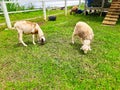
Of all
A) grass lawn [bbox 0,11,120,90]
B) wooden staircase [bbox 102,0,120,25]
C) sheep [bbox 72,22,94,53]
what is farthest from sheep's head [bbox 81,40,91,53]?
wooden staircase [bbox 102,0,120,25]

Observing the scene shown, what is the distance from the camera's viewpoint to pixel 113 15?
37.4 feet

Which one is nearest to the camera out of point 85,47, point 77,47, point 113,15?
point 85,47

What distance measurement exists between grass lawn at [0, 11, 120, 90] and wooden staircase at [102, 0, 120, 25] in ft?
11.9

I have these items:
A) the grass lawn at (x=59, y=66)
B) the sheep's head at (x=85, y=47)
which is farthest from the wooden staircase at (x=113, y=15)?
the sheep's head at (x=85, y=47)

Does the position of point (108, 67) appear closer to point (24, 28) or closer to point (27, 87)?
point (27, 87)

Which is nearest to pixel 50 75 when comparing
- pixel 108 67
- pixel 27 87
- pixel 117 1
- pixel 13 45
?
pixel 27 87

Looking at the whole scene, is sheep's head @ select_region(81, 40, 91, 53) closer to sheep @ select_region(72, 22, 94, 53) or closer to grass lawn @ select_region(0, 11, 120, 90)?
sheep @ select_region(72, 22, 94, 53)

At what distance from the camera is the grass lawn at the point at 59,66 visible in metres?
4.61

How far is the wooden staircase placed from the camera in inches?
433

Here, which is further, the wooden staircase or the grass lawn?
the wooden staircase

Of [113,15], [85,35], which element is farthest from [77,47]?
[113,15]

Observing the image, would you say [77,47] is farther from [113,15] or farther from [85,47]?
[113,15]

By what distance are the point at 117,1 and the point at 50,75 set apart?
9.50m

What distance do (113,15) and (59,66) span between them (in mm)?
7537
